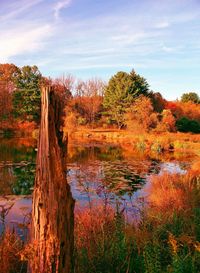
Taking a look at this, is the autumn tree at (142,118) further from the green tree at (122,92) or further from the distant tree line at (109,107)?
the green tree at (122,92)

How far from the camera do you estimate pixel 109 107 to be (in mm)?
42906

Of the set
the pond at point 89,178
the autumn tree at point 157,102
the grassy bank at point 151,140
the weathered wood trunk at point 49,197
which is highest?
the autumn tree at point 157,102

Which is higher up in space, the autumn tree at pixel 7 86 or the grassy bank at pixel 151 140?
the autumn tree at pixel 7 86

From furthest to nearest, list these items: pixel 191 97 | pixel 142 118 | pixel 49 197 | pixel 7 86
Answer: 1. pixel 191 97
2. pixel 7 86
3. pixel 142 118
4. pixel 49 197

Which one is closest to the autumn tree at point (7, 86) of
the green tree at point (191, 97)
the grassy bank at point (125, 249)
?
the green tree at point (191, 97)

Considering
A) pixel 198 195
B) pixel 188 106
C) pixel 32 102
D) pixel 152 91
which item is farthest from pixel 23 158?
pixel 188 106

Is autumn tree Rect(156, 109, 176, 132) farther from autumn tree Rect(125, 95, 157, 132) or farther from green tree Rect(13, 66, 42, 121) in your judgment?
green tree Rect(13, 66, 42, 121)

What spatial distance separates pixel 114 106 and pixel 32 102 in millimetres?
9860

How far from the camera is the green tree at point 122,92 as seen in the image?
4041 centimetres

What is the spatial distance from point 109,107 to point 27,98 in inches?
410

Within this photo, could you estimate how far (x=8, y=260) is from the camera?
12.1ft

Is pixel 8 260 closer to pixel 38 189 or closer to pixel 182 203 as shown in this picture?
pixel 38 189

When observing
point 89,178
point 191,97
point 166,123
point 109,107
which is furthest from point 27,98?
point 89,178

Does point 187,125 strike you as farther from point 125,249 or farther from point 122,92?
point 125,249
